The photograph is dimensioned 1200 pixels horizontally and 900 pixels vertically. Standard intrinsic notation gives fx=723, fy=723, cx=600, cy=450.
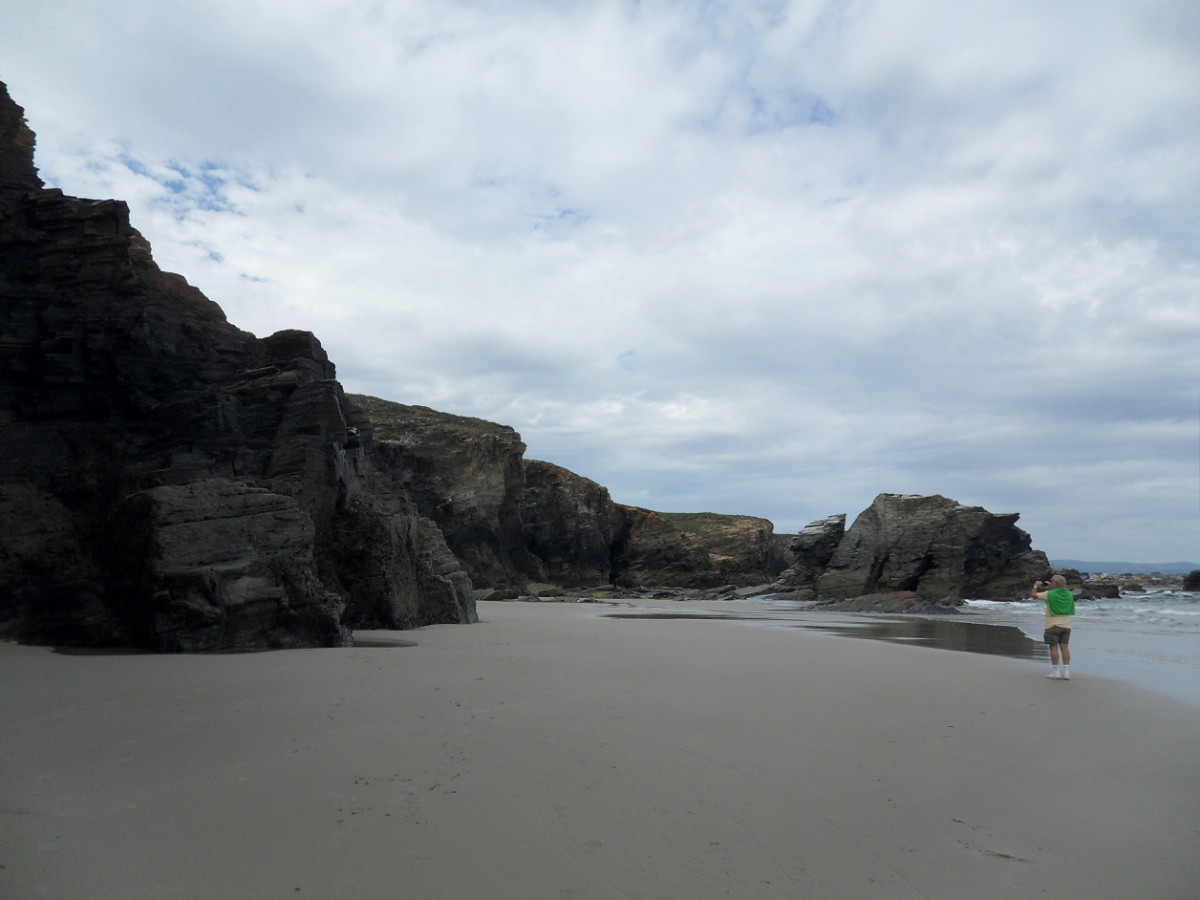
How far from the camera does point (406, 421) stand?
149 feet

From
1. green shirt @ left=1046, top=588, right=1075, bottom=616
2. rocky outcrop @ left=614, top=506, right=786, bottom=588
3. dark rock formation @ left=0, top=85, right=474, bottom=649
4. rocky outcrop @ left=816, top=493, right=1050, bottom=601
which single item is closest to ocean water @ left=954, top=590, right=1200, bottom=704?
green shirt @ left=1046, top=588, right=1075, bottom=616

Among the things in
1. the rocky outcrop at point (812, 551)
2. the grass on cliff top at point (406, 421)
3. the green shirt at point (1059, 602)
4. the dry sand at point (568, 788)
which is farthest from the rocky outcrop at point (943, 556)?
the dry sand at point (568, 788)

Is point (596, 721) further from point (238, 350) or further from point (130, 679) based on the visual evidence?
point (238, 350)

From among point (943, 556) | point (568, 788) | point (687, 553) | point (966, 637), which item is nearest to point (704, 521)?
point (687, 553)

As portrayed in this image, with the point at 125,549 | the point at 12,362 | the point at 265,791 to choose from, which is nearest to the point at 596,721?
the point at 265,791

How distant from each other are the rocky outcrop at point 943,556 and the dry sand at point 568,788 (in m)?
36.2

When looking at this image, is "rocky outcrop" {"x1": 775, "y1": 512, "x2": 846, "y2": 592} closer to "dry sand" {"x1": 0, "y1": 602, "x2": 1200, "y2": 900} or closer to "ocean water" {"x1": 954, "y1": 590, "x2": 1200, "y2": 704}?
"ocean water" {"x1": 954, "y1": 590, "x2": 1200, "y2": 704}

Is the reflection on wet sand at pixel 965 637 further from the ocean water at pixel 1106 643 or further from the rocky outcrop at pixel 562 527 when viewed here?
the rocky outcrop at pixel 562 527

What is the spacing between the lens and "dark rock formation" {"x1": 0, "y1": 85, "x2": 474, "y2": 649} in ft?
32.7

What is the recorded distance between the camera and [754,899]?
10.2 feet

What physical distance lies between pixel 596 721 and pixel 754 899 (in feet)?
9.48

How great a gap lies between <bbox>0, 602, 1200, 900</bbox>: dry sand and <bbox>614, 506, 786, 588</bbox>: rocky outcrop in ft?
179

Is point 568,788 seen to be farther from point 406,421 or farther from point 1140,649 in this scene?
point 406,421

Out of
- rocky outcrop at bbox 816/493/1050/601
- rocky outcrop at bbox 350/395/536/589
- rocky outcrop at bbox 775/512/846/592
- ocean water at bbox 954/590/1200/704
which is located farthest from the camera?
rocky outcrop at bbox 775/512/846/592
